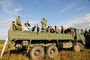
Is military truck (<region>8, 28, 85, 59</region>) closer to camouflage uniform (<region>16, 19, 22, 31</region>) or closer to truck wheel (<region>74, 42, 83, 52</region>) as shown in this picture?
truck wheel (<region>74, 42, 83, 52</region>)

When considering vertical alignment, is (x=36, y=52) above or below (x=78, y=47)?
above

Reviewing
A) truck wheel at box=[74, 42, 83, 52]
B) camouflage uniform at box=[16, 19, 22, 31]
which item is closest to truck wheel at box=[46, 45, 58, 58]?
camouflage uniform at box=[16, 19, 22, 31]

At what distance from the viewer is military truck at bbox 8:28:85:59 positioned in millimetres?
6512

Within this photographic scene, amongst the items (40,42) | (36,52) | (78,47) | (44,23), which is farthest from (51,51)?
(78,47)

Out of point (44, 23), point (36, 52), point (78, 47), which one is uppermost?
point (44, 23)

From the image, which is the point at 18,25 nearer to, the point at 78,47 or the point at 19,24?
the point at 19,24

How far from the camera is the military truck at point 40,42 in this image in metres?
6.51

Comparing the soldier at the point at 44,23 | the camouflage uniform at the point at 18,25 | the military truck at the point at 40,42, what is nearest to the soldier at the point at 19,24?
the camouflage uniform at the point at 18,25

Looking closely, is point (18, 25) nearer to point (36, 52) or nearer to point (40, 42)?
point (40, 42)

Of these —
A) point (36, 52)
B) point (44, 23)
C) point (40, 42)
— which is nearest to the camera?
point (36, 52)

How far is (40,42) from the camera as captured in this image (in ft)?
25.3

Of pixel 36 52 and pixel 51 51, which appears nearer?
pixel 36 52

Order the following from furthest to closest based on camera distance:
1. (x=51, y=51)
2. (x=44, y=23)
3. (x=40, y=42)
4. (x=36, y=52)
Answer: (x=44, y=23), (x=51, y=51), (x=40, y=42), (x=36, y=52)

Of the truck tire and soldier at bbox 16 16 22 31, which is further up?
soldier at bbox 16 16 22 31
